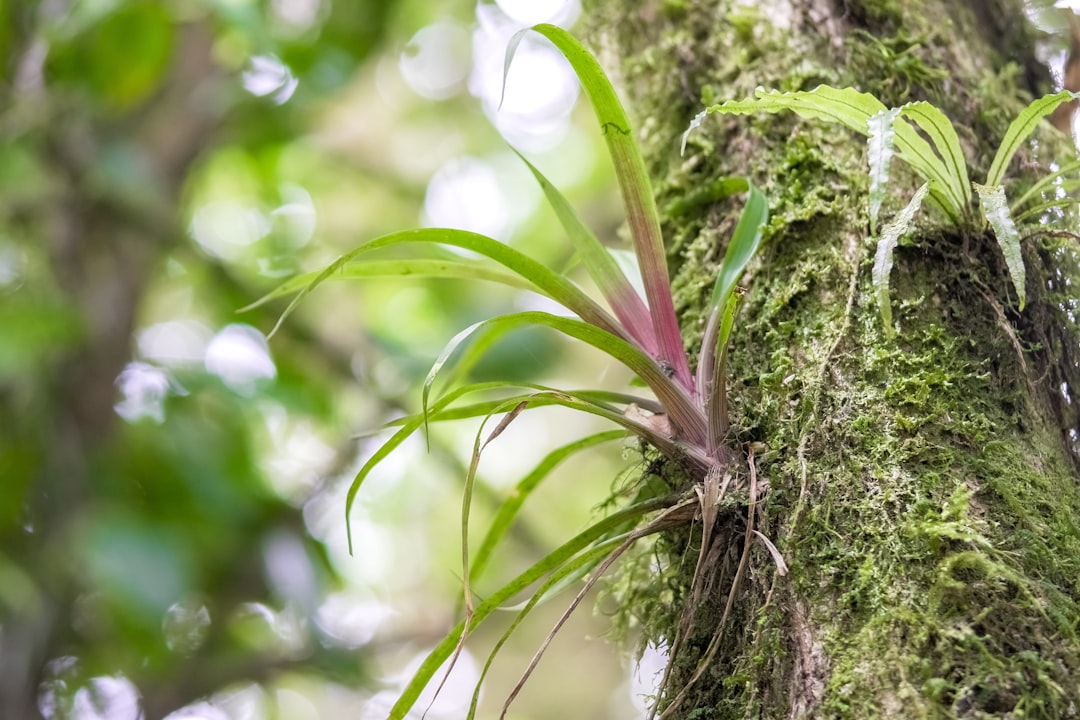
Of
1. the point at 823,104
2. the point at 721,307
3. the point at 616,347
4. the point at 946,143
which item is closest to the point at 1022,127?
the point at 946,143

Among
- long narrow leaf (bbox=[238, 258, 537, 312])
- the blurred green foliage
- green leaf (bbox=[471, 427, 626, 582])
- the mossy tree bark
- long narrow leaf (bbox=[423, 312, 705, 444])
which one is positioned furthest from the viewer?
the blurred green foliage

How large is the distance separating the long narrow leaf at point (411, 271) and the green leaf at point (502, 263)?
21 millimetres

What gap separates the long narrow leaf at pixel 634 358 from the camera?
712mm

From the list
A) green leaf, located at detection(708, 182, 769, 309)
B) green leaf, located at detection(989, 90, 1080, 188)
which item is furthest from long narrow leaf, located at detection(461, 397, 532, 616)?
green leaf, located at detection(989, 90, 1080, 188)

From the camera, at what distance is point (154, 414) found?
2469 millimetres

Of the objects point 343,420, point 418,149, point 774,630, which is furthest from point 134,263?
point 774,630

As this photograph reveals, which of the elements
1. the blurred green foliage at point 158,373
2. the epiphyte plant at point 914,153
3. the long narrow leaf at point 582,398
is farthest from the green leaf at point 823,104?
the blurred green foliage at point 158,373

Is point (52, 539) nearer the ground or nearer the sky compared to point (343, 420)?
nearer the ground

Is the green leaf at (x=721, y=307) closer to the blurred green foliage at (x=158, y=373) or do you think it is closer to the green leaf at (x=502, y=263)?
the green leaf at (x=502, y=263)

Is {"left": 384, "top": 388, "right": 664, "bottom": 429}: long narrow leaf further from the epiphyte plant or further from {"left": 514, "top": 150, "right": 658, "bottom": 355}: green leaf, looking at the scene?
the epiphyte plant

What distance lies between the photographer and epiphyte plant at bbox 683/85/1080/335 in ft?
2.07

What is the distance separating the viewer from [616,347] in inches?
29.2

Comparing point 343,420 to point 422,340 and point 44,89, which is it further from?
point 44,89

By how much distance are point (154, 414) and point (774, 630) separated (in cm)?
224
